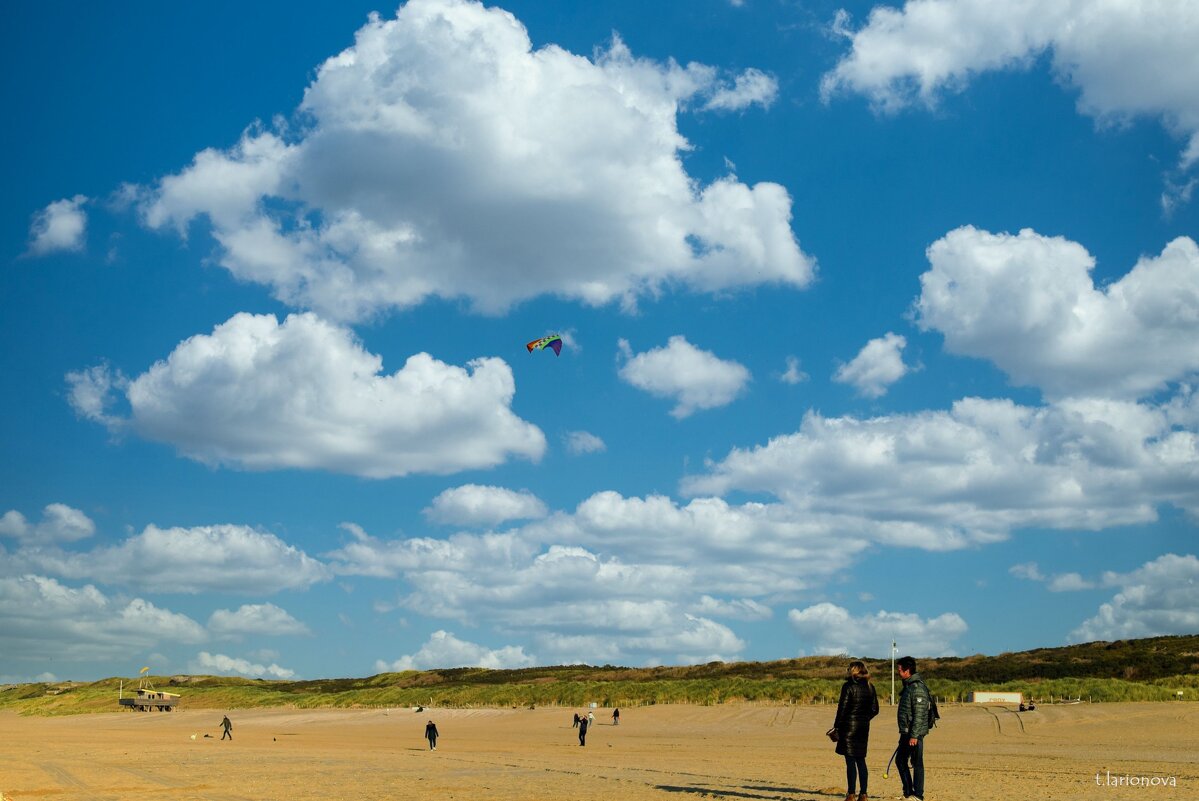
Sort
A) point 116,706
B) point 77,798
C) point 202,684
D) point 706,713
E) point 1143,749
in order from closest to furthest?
1. point 77,798
2. point 1143,749
3. point 706,713
4. point 116,706
5. point 202,684

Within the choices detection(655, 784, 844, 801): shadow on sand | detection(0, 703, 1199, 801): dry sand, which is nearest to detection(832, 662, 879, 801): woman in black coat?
detection(0, 703, 1199, 801): dry sand

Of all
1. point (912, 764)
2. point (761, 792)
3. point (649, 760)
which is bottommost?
point (649, 760)

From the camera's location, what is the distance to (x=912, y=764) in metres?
14.2

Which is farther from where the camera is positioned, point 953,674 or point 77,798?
point 953,674

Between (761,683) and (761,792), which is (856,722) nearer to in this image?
(761,792)

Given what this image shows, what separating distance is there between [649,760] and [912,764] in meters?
16.8

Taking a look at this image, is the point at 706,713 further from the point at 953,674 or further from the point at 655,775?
the point at 655,775

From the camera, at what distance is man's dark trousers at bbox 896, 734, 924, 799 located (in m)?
14.0

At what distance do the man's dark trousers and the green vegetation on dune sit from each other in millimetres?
44205

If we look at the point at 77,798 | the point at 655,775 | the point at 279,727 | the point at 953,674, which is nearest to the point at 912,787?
the point at 655,775

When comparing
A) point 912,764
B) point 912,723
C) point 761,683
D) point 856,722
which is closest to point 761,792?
point 912,764

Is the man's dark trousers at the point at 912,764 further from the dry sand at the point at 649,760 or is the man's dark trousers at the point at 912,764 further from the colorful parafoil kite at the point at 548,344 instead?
the colorful parafoil kite at the point at 548,344

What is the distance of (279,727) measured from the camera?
6419cm

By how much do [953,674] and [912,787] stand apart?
68071 millimetres
